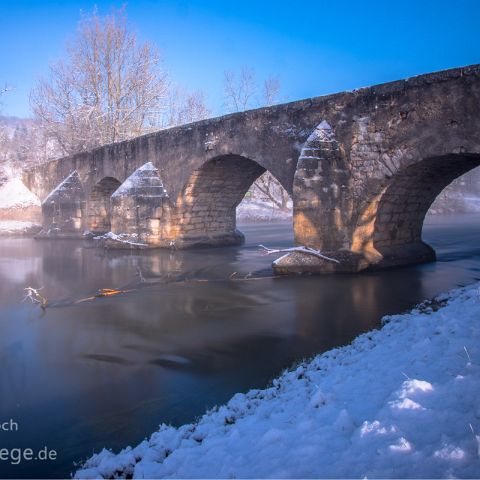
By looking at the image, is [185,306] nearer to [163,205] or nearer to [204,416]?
[204,416]

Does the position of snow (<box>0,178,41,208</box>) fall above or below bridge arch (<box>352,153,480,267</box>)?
above

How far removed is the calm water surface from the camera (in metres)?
2.99

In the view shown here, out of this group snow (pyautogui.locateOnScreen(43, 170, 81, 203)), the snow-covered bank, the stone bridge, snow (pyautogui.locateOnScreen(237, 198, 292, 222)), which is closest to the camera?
the snow-covered bank

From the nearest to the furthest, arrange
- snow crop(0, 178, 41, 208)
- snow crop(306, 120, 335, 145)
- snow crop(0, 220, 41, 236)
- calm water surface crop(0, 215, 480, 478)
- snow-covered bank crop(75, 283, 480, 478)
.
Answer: snow-covered bank crop(75, 283, 480, 478)
calm water surface crop(0, 215, 480, 478)
snow crop(306, 120, 335, 145)
snow crop(0, 220, 41, 236)
snow crop(0, 178, 41, 208)

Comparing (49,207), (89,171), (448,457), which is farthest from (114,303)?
(49,207)

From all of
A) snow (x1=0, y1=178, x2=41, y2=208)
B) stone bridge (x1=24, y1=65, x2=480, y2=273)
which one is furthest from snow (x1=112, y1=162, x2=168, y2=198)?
snow (x1=0, y1=178, x2=41, y2=208)

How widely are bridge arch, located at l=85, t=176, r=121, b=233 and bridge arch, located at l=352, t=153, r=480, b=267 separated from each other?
1107 centimetres

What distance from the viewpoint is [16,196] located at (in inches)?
796

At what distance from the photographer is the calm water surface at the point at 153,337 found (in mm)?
2988

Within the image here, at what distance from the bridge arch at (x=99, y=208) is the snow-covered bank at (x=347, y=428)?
14959mm

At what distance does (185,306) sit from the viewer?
6.37 metres

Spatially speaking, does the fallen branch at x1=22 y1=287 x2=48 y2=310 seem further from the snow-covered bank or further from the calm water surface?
Answer: the snow-covered bank

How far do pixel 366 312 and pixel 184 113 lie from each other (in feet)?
100

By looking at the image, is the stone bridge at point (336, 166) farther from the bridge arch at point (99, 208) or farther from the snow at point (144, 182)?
the bridge arch at point (99, 208)
